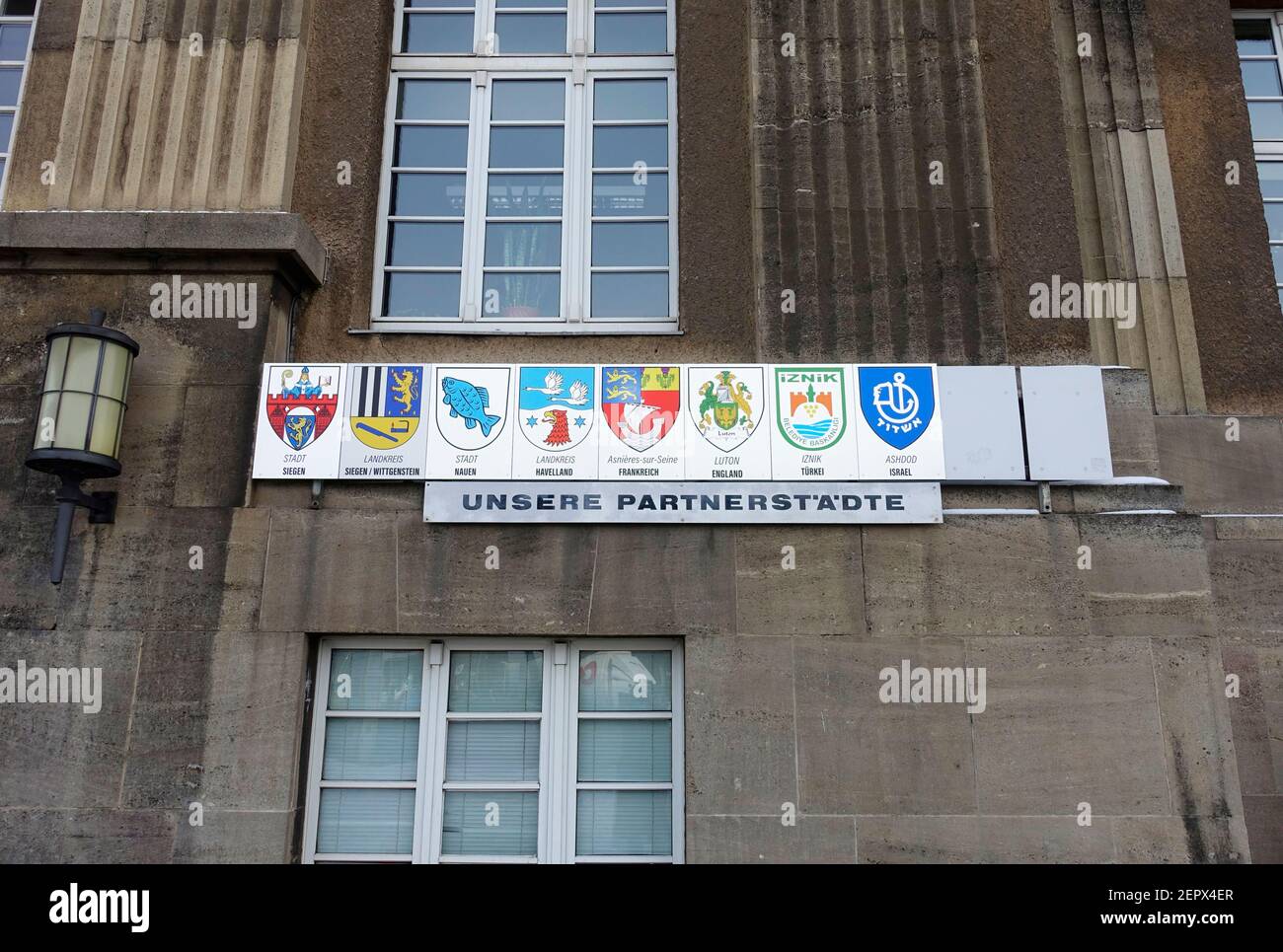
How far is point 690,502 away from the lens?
6.29 meters

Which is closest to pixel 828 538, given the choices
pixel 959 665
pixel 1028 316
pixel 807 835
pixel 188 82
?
pixel 959 665

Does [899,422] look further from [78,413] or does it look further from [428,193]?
[78,413]

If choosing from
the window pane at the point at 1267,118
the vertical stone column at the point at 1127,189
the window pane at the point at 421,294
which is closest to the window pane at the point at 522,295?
the window pane at the point at 421,294

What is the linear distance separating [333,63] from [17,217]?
250 cm

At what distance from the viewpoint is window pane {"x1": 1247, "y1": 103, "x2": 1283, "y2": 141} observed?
8.13m

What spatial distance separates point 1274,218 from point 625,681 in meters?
6.53

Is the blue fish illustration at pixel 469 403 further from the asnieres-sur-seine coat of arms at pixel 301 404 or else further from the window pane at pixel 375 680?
the window pane at pixel 375 680

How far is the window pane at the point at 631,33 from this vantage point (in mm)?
7840

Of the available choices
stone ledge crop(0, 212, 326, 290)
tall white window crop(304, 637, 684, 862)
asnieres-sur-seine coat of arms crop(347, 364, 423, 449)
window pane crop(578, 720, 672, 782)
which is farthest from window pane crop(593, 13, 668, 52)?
window pane crop(578, 720, 672, 782)

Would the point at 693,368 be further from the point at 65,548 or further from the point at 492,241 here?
the point at 65,548

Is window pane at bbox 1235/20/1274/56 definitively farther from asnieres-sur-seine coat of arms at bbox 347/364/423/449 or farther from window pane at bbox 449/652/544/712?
window pane at bbox 449/652/544/712

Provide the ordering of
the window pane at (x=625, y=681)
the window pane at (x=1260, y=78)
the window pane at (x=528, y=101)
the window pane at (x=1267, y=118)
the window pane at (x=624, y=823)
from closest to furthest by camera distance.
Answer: the window pane at (x=624, y=823) → the window pane at (x=625, y=681) → the window pane at (x=528, y=101) → the window pane at (x=1267, y=118) → the window pane at (x=1260, y=78)

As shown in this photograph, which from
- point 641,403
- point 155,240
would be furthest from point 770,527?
point 155,240

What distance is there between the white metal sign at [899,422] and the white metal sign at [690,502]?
0.11 metres
